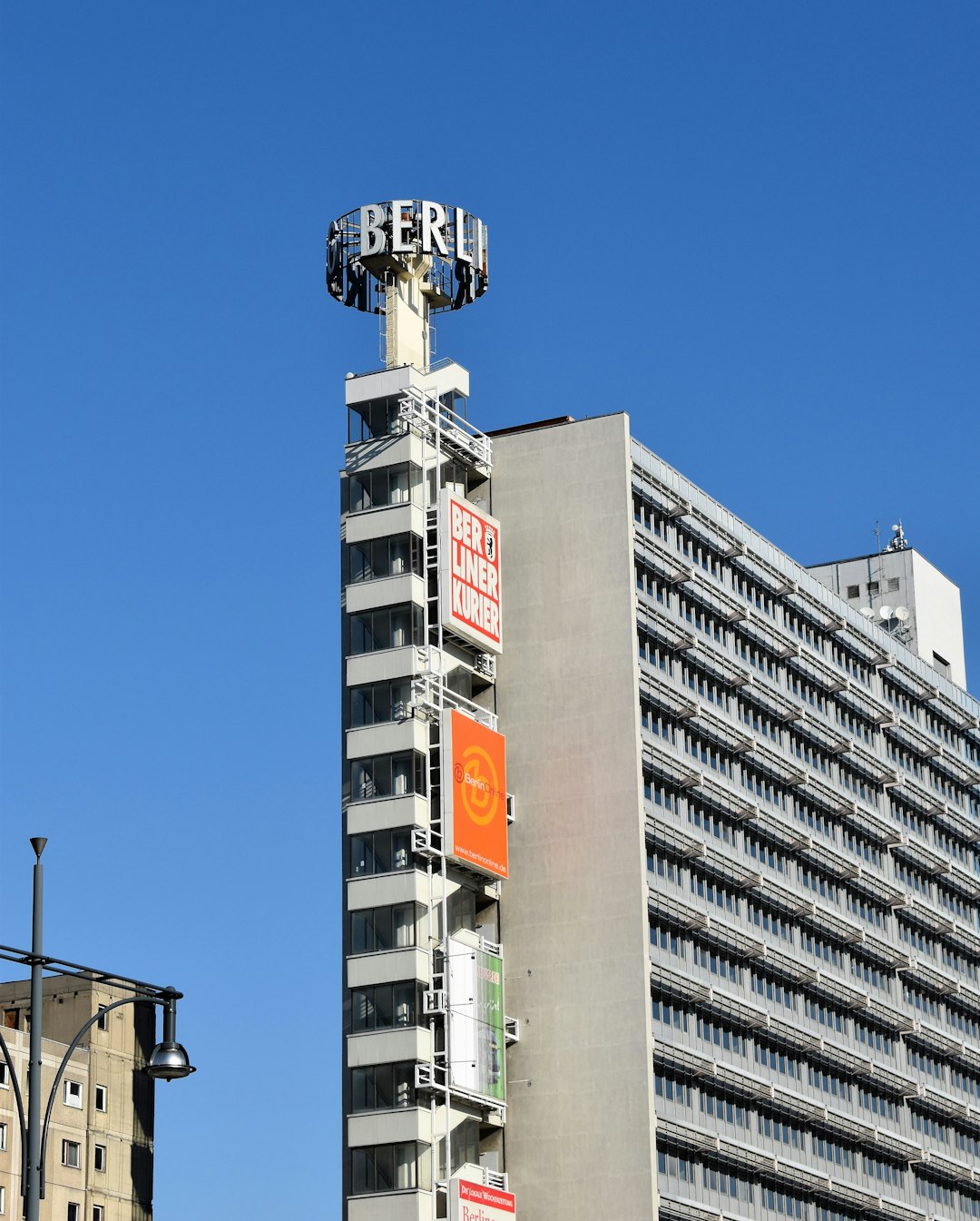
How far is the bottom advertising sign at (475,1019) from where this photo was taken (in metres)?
98.9

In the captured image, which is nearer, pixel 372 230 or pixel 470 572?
pixel 470 572

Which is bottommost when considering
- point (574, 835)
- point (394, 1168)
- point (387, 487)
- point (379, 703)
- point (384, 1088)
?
point (394, 1168)

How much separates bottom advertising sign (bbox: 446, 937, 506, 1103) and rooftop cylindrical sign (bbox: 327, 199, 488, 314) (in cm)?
3450

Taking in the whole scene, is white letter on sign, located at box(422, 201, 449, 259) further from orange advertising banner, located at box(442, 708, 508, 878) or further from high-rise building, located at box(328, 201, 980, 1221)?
orange advertising banner, located at box(442, 708, 508, 878)

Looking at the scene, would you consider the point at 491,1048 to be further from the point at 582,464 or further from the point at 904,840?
the point at 904,840

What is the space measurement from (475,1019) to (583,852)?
10.6m

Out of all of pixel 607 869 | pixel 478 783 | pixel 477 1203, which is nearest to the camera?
pixel 477 1203

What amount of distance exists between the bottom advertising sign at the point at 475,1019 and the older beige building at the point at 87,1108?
3668 cm

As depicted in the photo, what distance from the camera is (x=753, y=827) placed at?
120 m

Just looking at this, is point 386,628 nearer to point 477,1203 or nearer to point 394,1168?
point 394,1168

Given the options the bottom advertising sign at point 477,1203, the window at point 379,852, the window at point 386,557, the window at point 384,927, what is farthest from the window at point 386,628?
the bottom advertising sign at point 477,1203

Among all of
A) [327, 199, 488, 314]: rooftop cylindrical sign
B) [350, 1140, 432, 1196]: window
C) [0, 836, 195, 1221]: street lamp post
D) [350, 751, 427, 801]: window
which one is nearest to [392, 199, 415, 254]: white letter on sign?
[327, 199, 488, 314]: rooftop cylindrical sign

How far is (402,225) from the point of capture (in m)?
116

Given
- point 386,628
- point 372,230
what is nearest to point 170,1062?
point 386,628
